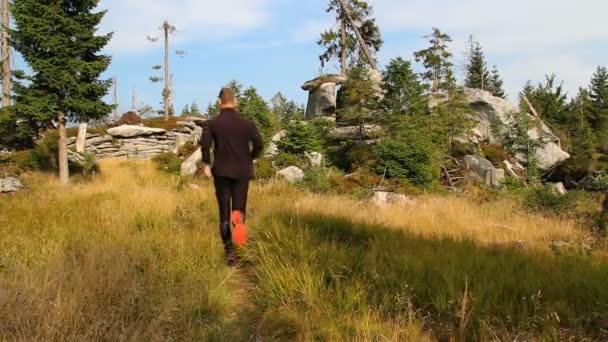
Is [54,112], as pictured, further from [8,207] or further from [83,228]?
[83,228]

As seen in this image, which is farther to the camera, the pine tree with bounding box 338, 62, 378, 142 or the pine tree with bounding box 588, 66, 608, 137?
the pine tree with bounding box 588, 66, 608, 137

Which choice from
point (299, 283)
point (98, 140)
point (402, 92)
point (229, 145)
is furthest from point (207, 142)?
point (98, 140)

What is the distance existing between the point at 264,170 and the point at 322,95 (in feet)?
36.4

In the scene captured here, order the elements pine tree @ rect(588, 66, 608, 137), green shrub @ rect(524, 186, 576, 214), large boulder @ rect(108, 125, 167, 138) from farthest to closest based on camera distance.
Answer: pine tree @ rect(588, 66, 608, 137) → large boulder @ rect(108, 125, 167, 138) → green shrub @ rect(524, 186, 576, 214)

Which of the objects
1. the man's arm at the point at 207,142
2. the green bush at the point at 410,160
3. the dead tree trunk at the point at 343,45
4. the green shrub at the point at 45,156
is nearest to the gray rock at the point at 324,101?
the dead tree trunk at the point at 343,45

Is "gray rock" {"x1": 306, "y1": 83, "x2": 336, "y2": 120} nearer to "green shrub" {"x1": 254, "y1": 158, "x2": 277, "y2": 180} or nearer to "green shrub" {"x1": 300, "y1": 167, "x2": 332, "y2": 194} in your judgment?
"green shrub" {"x1": 254, "y1": 158, "x2": 277, "y2": 180}

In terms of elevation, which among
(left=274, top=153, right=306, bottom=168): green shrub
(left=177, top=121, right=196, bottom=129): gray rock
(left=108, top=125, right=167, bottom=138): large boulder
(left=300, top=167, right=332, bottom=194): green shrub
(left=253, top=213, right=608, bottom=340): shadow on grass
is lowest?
(left=300, top=167, right=332, bottom=194): green shrub

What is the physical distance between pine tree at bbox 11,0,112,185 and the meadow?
10919 millimetres

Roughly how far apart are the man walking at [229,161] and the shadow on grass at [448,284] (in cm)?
61

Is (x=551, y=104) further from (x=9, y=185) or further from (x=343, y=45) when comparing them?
(x=9, y=185)

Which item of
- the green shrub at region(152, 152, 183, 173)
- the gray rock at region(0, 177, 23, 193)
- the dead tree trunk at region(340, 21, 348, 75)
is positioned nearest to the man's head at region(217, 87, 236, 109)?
the gray rock at region(0, 177, 23, 193)

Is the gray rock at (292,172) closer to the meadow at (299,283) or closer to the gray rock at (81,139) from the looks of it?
the meadow at (299,283)

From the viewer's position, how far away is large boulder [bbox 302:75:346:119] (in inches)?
1072

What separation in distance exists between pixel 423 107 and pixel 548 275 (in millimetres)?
17067
